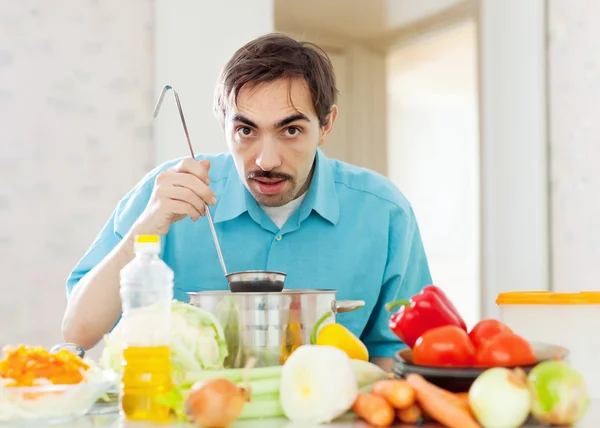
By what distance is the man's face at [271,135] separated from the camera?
1932mm

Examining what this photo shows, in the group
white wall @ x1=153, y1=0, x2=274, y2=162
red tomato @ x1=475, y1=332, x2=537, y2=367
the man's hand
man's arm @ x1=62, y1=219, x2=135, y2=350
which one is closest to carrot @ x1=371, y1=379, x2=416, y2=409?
red tomato @ x1=475, y1=332, x2=537, y2=367

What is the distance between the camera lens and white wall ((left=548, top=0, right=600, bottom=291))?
140 inches

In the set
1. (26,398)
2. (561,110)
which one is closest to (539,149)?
(561,110)

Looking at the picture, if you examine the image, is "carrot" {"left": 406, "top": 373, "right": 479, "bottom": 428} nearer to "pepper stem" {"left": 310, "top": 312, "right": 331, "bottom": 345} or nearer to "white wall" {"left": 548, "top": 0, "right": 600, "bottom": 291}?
"pepper stem" {"left": 310, "top": 312, "right": 331, "bottom": 345}

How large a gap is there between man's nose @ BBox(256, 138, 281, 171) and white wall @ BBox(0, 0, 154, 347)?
1538mm

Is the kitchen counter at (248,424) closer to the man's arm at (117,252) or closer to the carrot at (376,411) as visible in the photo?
the carrot at (376,411)

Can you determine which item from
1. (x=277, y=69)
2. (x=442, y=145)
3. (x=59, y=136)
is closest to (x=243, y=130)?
(x=277, y=69)

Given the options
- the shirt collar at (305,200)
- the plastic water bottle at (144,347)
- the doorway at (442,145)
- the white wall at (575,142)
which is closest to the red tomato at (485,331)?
the plastic water bottle at (144,347)

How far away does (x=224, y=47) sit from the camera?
3.48m

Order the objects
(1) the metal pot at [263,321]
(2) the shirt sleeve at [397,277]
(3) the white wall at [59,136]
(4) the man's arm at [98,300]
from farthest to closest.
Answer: (3) the white wall at [59,136], (2) the shirt sleeve at [397,277], (4) the man's arm at [98,300], (1) the metal pot at [263,321]

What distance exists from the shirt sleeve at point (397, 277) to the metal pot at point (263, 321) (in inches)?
31.9

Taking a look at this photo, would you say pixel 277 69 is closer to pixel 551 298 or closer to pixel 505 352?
pixel 551 298

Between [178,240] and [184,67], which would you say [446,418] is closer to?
[178,240]

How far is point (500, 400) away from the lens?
1.01m
